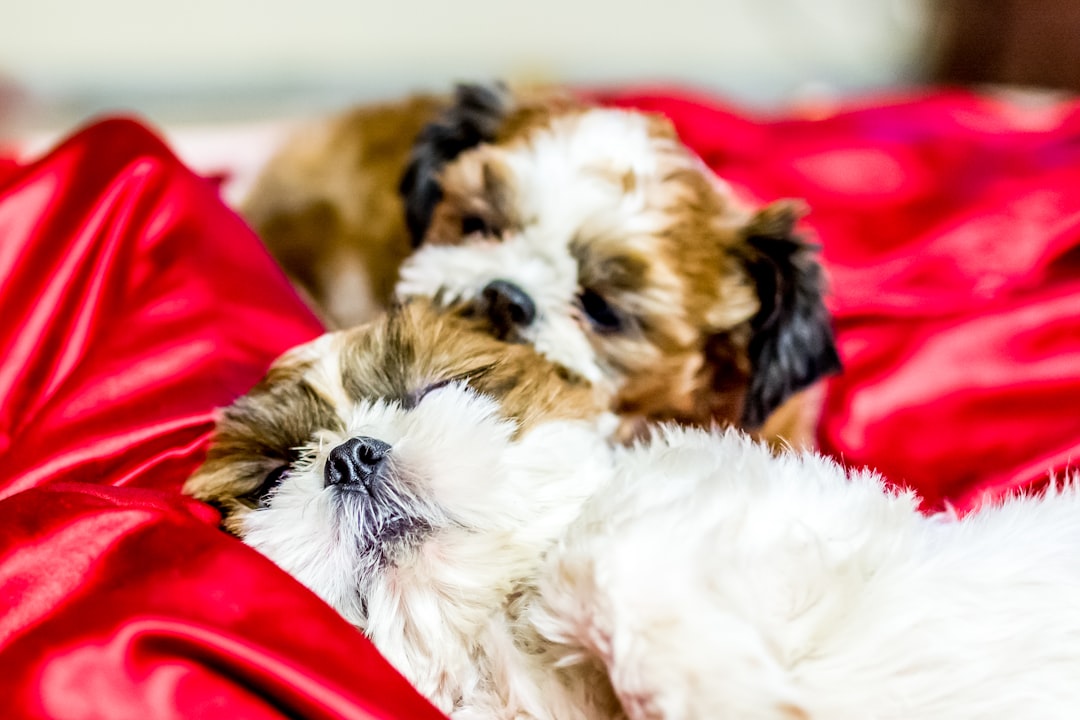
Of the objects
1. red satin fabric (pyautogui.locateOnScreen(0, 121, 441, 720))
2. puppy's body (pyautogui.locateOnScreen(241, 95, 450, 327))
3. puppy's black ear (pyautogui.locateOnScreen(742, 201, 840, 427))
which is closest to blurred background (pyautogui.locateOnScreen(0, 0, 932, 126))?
puppy's body (pyautogui.locateOnScreen(241, 95, 450, 327))

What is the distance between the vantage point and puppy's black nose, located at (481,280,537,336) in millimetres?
1135

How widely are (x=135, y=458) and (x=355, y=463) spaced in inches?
13.0

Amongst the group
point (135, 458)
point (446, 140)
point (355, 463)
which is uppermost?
point (446, 140)

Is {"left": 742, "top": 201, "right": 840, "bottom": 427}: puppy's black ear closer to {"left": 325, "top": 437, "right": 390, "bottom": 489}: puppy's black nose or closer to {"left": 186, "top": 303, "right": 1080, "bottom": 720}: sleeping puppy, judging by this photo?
{"left": 186, "top": 303, "right": 1080, "bottom": 720}: sleeping puppy

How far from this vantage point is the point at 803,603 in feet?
2.17

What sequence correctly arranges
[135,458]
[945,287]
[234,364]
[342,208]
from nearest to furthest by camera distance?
1. [135,458]
2. [234,364]
3. [945,287]
4. [342,208]

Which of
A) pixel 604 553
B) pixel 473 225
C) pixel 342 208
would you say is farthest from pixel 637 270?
pixel 342 208

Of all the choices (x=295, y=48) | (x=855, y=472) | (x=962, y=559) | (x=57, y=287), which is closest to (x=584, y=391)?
(x=855, y=472)

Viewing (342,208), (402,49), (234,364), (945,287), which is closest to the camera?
(234,364)

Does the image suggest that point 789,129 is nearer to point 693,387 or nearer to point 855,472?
point 693,387

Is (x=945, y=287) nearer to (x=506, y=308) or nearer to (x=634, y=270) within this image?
(x=634, y=270)

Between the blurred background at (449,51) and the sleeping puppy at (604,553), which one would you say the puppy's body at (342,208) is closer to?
the blurred background at (449,51)

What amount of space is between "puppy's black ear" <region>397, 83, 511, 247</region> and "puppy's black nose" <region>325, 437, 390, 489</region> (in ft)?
2.62

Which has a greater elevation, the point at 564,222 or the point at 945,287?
the point at 564,222
